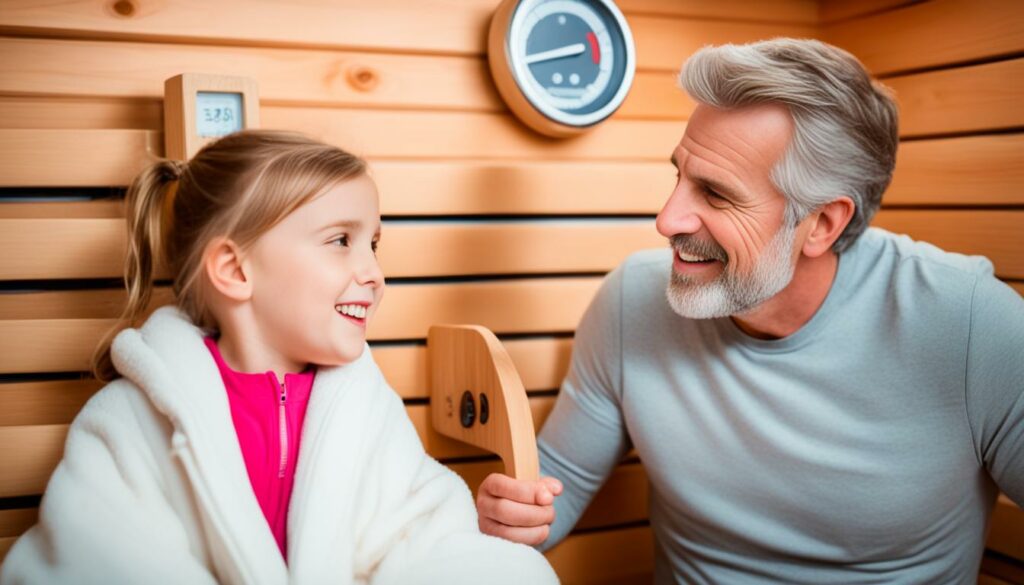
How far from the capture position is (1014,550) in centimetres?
184

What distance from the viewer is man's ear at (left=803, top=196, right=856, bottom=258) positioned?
5.38 ft

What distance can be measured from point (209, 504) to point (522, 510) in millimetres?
483

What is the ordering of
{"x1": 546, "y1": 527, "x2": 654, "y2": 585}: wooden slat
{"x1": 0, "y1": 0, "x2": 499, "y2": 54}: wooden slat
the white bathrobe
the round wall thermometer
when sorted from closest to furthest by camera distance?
the white bathrobe < {"x1": 0, "y1": 0, "x2": 499, "y2": 54}: wooden slat < the round wall thermometer < {"x1": 546, "y1": 527, "x2": 654, "y2": 585}: wooden slat

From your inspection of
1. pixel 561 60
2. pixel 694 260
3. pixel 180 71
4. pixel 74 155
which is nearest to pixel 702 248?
pixel 694 260

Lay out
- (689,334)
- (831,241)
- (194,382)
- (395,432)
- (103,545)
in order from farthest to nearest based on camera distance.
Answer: (689,334), (831,241), (395,432), (194,382), (103,545)

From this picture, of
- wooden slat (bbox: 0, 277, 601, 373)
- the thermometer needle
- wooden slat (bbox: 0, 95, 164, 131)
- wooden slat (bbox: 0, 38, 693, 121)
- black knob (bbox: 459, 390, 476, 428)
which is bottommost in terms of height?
black knob (bbox: 459, 390, 476, 428)

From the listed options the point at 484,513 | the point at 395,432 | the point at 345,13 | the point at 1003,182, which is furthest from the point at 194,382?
the point at 1003,182

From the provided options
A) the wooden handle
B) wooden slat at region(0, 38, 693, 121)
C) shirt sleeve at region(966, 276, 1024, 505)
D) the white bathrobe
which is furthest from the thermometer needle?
shirt sleeve at region(966, 276, 1024, 505)

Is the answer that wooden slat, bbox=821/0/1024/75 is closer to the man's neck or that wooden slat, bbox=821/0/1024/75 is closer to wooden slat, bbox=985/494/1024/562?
the man's neck

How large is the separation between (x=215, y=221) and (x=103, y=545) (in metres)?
0.48

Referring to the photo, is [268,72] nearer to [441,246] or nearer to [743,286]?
[441,246]

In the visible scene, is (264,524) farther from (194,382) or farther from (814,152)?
(814,152)

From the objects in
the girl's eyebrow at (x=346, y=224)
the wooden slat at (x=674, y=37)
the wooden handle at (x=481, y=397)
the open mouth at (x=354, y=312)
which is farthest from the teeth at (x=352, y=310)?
the wooden slat at (x=674, y=37)

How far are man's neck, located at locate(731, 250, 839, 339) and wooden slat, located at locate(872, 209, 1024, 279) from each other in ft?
1.30
